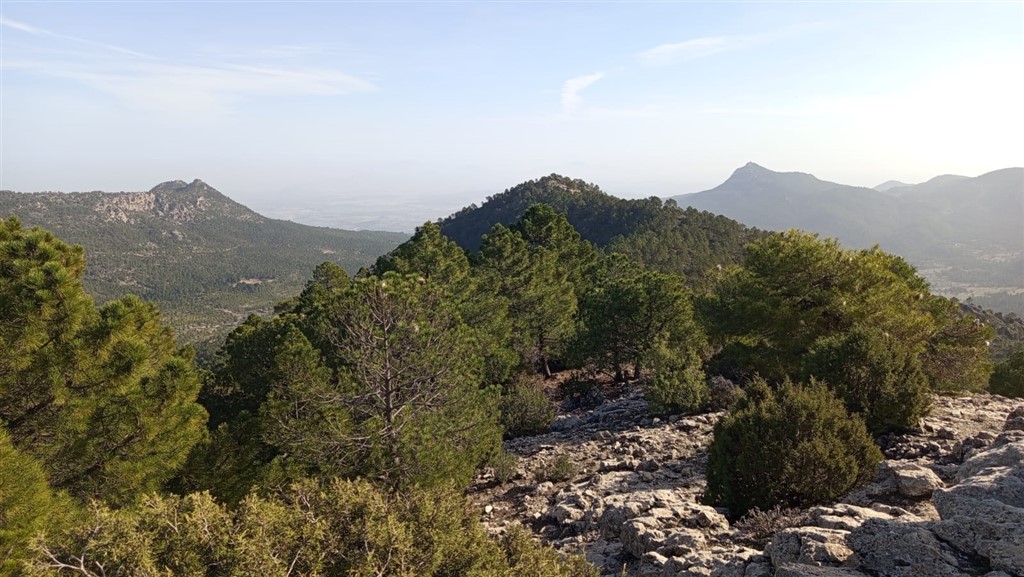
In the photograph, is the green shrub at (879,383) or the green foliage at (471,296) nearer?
the green shrub at (879,383)

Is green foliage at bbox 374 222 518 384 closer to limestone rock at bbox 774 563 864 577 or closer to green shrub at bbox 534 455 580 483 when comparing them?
green shrub at bbox 534 455 580 483

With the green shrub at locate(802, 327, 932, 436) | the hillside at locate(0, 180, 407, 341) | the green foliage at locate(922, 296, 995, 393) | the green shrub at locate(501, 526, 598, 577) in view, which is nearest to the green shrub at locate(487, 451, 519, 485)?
the green shrub at locate(501, 526, 598, 577)

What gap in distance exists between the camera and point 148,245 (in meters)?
177

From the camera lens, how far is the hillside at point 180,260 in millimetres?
134500

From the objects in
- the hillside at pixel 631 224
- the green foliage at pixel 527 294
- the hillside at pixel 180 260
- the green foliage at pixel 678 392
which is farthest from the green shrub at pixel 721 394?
the hillside at pixel 180 260

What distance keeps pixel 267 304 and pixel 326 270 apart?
420 feet

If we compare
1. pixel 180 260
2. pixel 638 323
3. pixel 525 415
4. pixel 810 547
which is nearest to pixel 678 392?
pixel 525 415

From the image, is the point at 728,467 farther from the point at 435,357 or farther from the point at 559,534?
the point at 435,357

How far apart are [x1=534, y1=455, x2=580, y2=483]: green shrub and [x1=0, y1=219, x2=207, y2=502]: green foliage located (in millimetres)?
7968

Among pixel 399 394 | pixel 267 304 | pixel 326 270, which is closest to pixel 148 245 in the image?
pixel 267 304

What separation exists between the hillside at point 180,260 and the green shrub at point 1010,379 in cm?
12357

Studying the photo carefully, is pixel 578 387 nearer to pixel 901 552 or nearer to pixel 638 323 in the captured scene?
pixel 638 323

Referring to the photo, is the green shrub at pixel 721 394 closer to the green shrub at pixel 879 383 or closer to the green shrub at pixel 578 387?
the green shrub at pixel 879 383

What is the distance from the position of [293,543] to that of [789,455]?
24.6ft
